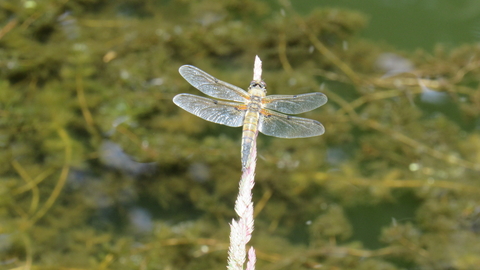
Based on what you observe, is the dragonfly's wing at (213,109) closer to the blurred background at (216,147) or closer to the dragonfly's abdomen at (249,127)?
the dragonfly's abdomen at (249,127)

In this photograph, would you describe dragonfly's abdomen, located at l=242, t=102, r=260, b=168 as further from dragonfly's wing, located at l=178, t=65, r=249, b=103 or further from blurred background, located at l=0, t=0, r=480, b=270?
blurred background, located at l=0, t=0, r=480, b=270

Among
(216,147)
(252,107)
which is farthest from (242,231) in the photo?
(216,147)

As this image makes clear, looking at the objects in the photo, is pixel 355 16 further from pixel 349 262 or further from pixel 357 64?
pixel 349 262

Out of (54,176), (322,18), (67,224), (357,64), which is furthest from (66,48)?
(357,64)

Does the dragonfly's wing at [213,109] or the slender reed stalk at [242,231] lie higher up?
the dragonfly's wing at [213,109]

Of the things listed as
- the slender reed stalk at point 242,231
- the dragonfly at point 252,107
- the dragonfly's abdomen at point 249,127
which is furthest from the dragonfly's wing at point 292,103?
the slender reed stalk at point 242,231

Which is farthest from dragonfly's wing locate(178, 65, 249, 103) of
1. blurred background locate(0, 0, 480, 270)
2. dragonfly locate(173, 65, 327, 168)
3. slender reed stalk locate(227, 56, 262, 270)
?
slender reed stalk locate(227, 56, 262, 270)
